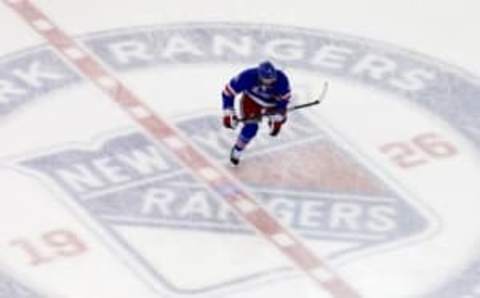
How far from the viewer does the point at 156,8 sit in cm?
1005

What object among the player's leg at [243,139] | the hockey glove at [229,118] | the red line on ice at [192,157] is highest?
the hockey glove at [229,118]

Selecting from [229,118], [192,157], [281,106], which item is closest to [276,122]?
[281,106]

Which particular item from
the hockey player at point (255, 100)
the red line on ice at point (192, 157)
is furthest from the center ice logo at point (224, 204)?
the hockey player at point (255, 100)

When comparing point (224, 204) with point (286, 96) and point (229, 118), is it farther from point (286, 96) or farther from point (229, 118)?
point (286, 96)

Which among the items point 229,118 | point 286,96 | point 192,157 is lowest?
point 192,157

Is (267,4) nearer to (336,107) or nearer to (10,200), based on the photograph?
(336,107)

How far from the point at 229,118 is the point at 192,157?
285 millimetres

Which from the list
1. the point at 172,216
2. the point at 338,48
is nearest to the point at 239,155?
the point at 172,216

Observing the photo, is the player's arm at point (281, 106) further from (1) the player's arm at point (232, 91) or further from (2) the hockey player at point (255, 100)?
(1) the player's arm at point (232, 91)

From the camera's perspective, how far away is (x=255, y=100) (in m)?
8.79

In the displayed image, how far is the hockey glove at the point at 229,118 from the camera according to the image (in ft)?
28.8

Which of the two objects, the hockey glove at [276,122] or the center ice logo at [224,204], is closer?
the center ice logo at [224,204]

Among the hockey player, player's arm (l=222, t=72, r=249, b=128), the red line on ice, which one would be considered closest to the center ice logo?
the red line on ice

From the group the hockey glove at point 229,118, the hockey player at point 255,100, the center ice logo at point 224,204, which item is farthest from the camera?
the hockey glove at point 229,118
